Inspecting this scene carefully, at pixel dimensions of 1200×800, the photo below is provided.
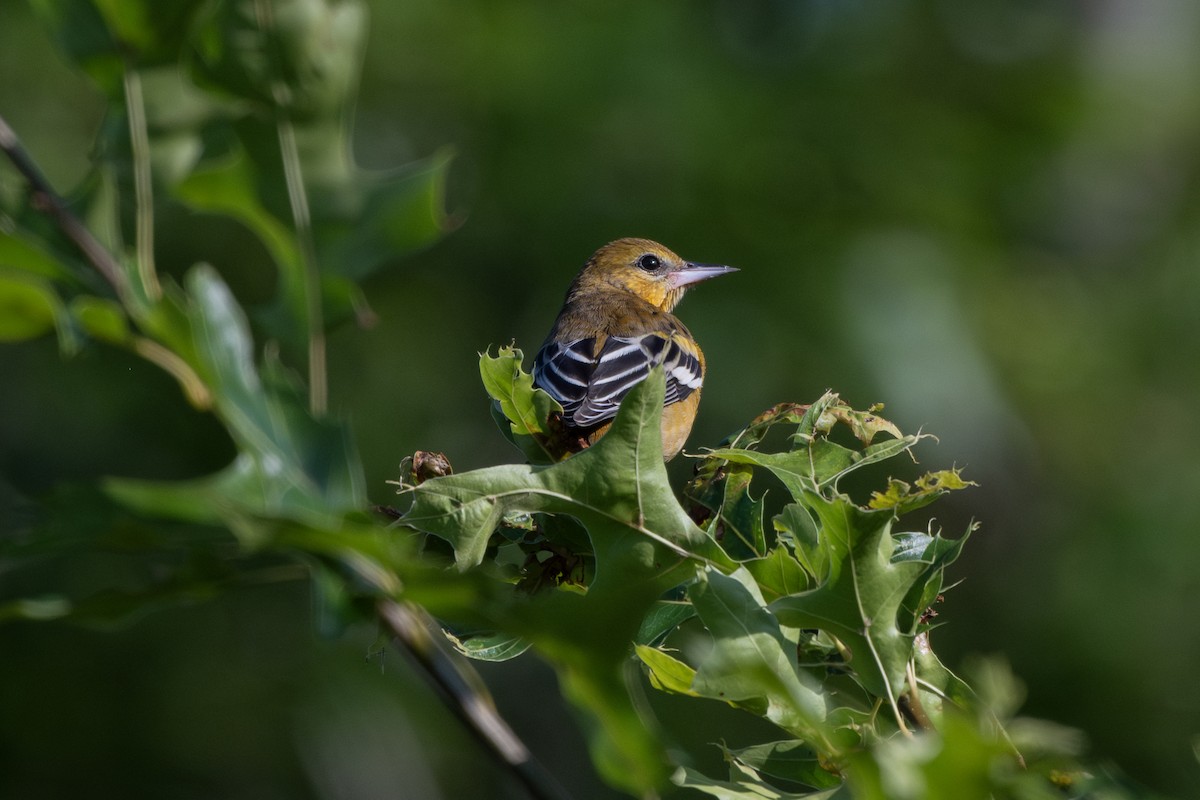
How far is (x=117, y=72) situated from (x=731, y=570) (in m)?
1.16

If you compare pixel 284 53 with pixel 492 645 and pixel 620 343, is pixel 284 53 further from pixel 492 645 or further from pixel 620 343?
pixel 620 343

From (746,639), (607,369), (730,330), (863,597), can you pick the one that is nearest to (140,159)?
(746,639)

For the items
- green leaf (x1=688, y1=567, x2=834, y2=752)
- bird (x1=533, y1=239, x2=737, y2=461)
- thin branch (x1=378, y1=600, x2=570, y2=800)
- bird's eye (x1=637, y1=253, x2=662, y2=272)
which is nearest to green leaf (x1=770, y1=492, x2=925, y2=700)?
green leaf (x1=688, y1=567, x2=834, y2=752)

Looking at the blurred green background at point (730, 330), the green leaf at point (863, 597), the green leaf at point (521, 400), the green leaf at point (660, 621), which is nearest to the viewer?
the green leaf at point (863, 597)

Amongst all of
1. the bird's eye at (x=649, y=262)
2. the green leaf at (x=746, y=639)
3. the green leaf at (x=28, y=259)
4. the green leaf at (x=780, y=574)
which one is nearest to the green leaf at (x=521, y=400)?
the green leaf at (x=780, y=574)

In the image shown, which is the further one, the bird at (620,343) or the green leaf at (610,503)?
the bird at (620,343)

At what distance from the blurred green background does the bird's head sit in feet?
9.42

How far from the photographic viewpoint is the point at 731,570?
2061 mm

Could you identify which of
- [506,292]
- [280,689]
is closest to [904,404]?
[506,292]

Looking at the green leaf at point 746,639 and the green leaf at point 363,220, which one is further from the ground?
the green leaf at point 363,220

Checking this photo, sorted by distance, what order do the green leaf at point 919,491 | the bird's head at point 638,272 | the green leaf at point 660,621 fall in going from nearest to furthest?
the green leaf at point 919,491 → the green leaf at point 660,621 → the bird's head at point 638,272

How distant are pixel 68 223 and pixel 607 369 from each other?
4156 mm

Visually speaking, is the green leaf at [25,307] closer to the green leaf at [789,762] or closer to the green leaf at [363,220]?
the green leaf at [363,220]

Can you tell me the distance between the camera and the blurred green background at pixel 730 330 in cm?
1104
